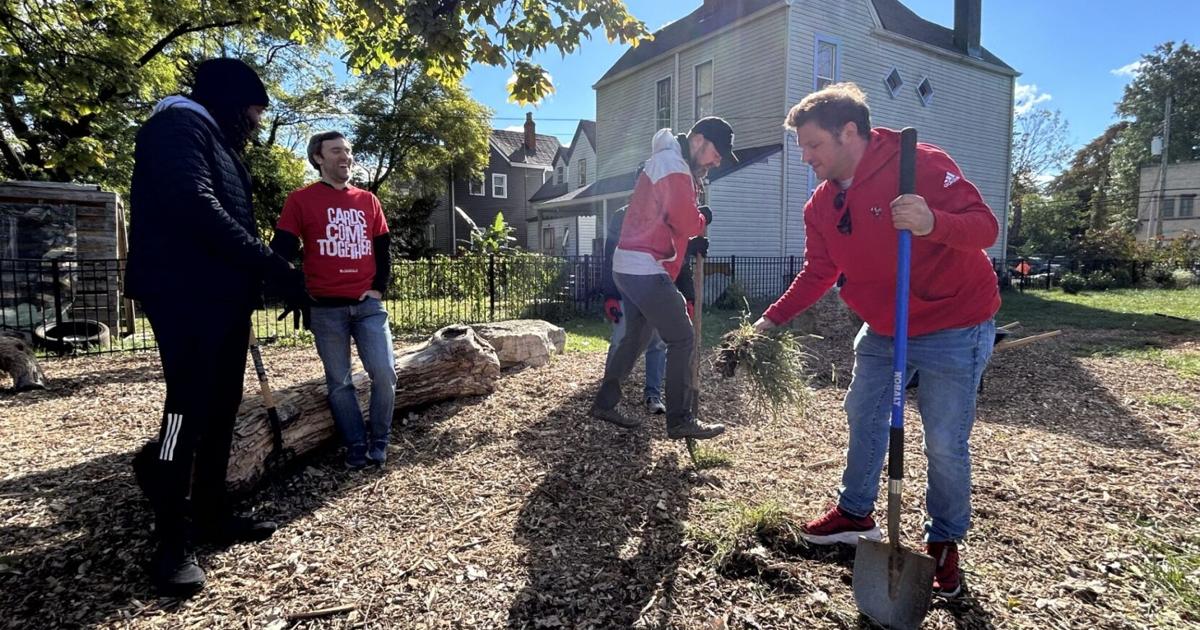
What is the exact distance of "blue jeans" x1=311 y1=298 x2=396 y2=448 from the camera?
346cm

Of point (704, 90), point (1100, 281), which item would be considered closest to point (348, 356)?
point (704, 90)

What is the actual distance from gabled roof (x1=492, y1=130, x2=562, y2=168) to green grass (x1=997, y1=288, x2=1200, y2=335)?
93.2 ft

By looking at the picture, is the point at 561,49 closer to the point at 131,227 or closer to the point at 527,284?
the point at 131,227

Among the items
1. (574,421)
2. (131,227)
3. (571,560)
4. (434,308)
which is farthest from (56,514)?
(434,308)

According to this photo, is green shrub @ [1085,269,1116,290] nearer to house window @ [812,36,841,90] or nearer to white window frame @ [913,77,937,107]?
white window frame @ [913,77,937,107]

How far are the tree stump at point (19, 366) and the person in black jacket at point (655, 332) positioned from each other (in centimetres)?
584

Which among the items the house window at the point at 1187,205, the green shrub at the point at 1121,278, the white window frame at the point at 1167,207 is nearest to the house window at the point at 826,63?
the green shrub at the point at 1121,278

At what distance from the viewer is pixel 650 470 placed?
361cm

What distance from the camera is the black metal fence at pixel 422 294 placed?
29.2 ft

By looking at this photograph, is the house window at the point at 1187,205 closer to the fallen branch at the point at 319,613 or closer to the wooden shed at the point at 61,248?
the fallen branch at the point at 319,613

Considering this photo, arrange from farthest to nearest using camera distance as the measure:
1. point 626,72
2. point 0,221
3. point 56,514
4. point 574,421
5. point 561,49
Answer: point 626,72
point 0,221
point 561,49
point 574,421
point 56,514

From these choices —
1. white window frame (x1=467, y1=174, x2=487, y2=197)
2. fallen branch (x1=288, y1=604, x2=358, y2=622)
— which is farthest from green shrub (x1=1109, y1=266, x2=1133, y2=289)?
white window frame (x1=467, y1=174, x2=487, y2=197)

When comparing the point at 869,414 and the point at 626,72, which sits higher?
the point at 626,72

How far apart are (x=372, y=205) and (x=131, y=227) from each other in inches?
59.1
